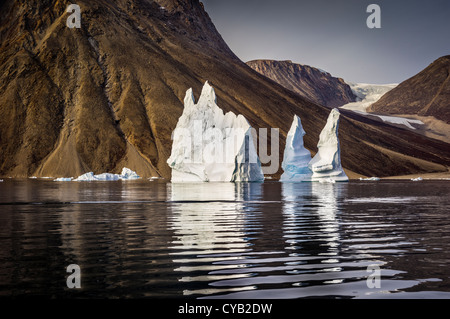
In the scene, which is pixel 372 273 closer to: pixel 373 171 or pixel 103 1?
pixel 373 171

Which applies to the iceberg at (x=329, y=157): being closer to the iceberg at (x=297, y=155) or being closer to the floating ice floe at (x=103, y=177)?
the iceberg at (x=297, y=155)

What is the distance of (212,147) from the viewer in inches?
2562

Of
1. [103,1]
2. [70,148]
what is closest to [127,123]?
[70,148]

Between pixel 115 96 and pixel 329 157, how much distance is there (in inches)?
2801

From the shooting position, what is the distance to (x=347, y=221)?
19969 millimetres

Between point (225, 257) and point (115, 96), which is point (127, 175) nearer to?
point (115, 96)

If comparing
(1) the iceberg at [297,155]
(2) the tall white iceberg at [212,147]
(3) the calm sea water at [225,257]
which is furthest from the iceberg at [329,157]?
(3) the calm sea water at [225,257]

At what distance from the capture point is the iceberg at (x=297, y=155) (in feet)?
235

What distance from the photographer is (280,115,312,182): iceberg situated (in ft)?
235

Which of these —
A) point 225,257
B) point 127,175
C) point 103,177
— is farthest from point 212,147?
point 225,257

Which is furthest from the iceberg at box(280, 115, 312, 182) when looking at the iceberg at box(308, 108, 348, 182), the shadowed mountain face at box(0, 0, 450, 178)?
the shadowed mountain face at box(0, 0, 450, 178)

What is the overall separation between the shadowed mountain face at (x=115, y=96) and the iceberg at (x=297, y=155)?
37501mm

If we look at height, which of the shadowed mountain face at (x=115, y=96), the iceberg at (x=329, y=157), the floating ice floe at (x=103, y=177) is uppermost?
the shadowed mountain face at (x=115, y=96)

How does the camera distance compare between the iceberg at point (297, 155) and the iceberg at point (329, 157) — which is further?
the iceberg at point (297, 155)
